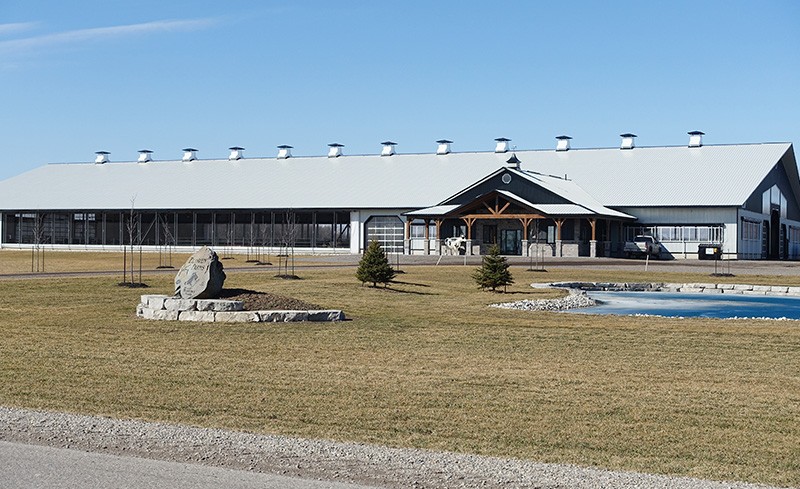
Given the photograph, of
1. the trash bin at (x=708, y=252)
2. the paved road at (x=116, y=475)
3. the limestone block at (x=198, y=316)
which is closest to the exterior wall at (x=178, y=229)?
the trash bin at (x=708, y=252)

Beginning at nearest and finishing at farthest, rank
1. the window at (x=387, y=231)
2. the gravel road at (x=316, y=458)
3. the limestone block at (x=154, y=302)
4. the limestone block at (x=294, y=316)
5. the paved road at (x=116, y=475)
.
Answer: the paved road at (x=116, y=475) → the gravel road at (x=316, y=458) → the limestone block at (x=294, y=316) → the limestone block at (x=154, y=302) → the window at (x=387, y=231)

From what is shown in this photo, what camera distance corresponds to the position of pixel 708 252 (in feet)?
198

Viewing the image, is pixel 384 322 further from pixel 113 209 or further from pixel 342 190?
pixel 113 209

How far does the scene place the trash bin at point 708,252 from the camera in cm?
5969

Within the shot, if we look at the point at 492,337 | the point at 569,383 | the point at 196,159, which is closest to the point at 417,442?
the point at 569,383

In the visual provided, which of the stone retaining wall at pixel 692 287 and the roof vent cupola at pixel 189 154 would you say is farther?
the roof vent cupola at pixel 189 154

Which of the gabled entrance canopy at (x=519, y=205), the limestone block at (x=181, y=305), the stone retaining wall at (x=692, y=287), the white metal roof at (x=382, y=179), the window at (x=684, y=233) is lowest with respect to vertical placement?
the stone retaining wall at (x=692, y=287)

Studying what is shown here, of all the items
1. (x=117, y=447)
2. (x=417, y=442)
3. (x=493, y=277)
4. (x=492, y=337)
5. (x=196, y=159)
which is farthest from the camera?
(x=196, y=159)

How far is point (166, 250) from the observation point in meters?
72.1

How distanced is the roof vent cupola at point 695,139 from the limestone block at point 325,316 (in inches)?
2204

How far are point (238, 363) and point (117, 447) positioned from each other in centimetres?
602

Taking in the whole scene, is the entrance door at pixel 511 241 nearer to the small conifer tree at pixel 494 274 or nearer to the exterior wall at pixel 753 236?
the exterior wall at pixel 753 236

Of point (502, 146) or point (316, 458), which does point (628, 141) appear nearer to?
point (502, 146)

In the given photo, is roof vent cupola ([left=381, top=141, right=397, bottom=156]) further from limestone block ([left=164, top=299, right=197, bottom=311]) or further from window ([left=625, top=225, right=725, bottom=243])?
limestone block ([left=164, top=299, right=197, bottom=311])
